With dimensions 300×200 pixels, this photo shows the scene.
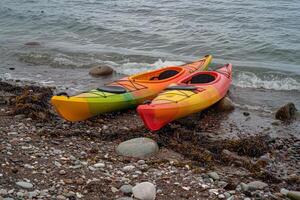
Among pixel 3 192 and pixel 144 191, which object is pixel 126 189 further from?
pixel 3 192

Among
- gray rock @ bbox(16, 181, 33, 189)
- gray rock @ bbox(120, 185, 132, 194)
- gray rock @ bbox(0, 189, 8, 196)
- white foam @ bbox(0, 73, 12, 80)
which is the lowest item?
white foam @ bbox(0, 73, 12, 80)

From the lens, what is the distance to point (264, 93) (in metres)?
11.1

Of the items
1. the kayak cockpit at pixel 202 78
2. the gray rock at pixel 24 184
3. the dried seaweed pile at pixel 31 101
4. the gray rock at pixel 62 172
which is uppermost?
the gray rock at pixel 24 184

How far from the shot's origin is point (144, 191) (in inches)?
194

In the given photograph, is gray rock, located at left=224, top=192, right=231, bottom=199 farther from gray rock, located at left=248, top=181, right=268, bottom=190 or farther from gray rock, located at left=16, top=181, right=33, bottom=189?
gray rock, located at left=16, top=181, right=33, bottom=189

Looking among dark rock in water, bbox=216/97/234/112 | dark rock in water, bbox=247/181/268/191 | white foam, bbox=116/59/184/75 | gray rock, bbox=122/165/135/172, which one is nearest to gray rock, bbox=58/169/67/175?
gray rock, bbox=122/165/135/172

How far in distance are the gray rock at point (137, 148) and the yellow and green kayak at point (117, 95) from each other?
153 centimetres

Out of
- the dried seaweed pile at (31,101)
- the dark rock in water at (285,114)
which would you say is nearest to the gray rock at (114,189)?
the dried seaweed pile at (31,101)

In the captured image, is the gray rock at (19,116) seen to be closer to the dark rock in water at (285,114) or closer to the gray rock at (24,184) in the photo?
the gray rock at (24,184)

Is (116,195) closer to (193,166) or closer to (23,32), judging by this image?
(193,166)

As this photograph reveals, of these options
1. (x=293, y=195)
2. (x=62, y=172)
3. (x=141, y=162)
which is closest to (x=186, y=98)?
(x=141, y=162)

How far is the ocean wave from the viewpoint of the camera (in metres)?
11.7

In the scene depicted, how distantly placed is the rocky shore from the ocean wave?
8.35 ft

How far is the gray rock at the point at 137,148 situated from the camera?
636 centimetres
